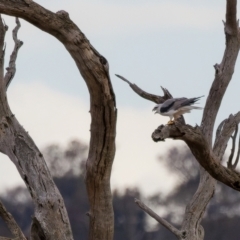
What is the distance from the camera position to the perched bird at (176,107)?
37.1 feet

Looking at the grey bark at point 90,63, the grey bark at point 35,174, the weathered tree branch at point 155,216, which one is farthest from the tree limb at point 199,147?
the weathered tree branch at point 155,216

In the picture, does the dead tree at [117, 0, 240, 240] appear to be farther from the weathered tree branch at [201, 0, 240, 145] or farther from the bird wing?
the bird wing

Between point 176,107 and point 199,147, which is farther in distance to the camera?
point 176,107

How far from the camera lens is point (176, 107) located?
11.4 metres

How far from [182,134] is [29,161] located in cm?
275

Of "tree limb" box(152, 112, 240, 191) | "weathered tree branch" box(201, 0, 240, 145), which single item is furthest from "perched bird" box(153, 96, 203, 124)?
"weathered tree branch" box(201, 0, 240, 145)

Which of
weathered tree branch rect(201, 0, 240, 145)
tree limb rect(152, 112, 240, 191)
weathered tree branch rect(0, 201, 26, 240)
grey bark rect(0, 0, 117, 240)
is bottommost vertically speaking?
tree limb rect(152, 112, 240, 191)

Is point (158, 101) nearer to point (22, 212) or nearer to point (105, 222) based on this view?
point (105, 222)

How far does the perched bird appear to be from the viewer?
1131 cm

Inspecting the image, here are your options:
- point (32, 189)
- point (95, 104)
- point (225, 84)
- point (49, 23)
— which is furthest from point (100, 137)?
point (225, 84)

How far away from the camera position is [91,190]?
10617 millimetres

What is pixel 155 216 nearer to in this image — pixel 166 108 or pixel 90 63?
pixel 166 108

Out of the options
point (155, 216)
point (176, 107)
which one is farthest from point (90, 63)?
point (155, 216)

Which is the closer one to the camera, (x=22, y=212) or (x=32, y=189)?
(x=32, y=189)
